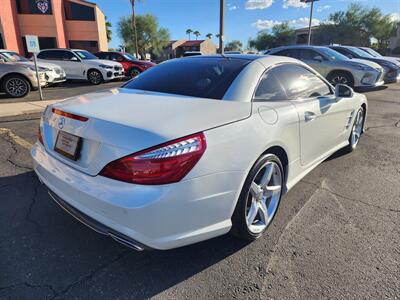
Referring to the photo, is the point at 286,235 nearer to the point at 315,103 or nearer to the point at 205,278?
the point at 205,278

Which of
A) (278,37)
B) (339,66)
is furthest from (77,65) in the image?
(278,37)

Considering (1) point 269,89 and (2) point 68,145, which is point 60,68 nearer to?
(2) point 68,145

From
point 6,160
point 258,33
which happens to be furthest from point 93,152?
point 258,33

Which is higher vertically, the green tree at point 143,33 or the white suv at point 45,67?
the green tree at point 143,33

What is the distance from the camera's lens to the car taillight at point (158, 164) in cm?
172

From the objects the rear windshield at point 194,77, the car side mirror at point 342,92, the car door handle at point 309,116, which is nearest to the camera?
the rear windshield at point 194,77

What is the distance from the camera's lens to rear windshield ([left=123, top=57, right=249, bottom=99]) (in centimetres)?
252

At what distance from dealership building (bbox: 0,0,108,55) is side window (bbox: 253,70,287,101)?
2679cm

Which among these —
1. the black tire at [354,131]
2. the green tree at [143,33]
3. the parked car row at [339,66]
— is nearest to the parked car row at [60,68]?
the parked car row at [339,66]

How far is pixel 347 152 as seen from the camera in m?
4.64

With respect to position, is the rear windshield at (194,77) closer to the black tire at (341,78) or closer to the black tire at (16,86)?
the black tire at (16,86)

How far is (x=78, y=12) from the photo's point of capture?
29.4 m

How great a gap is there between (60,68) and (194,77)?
10527 millimetres

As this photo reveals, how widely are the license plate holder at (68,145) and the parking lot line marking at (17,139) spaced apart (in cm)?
283
